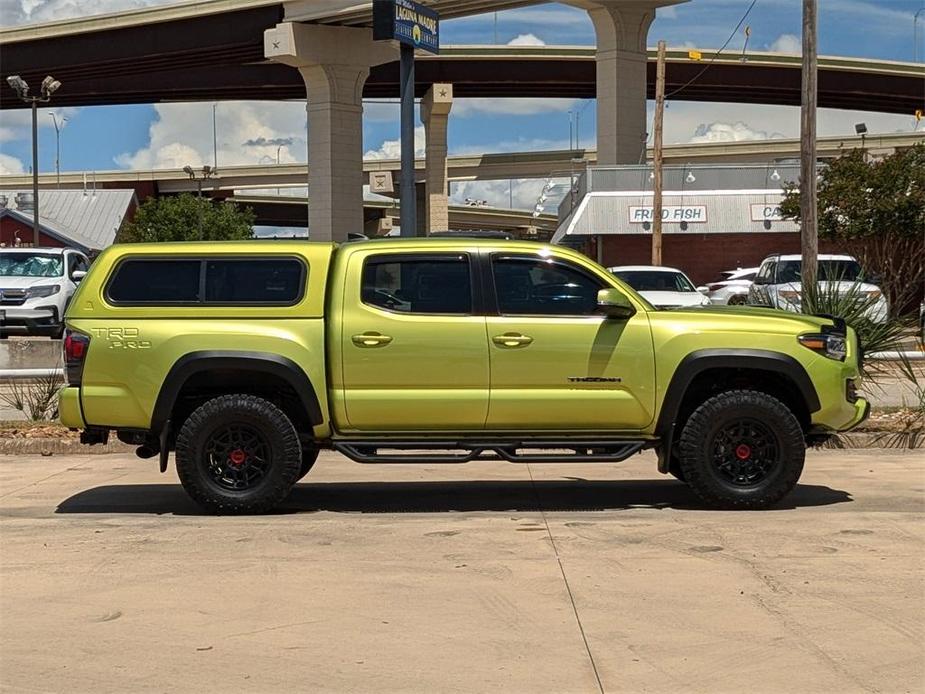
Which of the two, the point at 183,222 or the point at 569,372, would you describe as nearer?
the point at 569,372

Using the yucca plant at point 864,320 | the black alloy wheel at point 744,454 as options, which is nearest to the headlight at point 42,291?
the yucca plant at point 864,320

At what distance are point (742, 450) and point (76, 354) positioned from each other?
15.9ft

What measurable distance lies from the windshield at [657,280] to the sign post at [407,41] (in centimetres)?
553

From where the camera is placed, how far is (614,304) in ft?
→ 29.7

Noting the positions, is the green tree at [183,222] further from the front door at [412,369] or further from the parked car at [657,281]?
the front door at [412,369]

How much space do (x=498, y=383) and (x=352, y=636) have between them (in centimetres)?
331

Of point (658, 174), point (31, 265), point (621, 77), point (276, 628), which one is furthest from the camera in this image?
point (621, 77)

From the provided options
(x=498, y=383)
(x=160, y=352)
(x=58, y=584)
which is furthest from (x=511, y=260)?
(x=58, y=584)

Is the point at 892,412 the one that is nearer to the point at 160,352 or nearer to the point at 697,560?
the point at 697,560

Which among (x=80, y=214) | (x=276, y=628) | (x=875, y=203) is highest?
(x=80, y=214)

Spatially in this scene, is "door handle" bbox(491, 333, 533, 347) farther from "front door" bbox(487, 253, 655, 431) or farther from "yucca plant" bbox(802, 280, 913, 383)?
"yucca plant" bbox(802, 280, 913, 383)

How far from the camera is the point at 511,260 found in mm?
9398

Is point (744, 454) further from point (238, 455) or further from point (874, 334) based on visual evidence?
point (874, 334)

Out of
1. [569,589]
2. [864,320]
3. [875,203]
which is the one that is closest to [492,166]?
[875,203]
